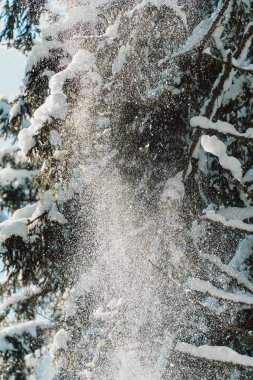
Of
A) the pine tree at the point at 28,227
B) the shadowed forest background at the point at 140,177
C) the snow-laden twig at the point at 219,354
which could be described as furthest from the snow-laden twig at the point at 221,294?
the pine tree at the point at 28,227

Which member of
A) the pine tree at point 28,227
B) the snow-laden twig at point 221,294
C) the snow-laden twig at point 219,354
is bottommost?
the snow-laden twig at point 219,354

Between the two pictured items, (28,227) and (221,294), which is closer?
(221,294)

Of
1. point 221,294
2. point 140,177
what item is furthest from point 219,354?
point 140,177

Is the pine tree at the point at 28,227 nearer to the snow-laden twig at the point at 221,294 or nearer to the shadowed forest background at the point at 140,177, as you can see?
the shadowed forest background at the point at 140,177

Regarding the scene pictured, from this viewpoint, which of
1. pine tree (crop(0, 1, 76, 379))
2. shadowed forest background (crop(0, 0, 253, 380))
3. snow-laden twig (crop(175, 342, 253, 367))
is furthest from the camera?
pine tree (crop(0, 1, 76, 379))

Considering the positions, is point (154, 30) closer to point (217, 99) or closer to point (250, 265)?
point (217, 99)

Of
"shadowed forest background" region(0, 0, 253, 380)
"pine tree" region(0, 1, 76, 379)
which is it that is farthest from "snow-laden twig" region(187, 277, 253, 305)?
"pine tree" region(0, 1, 76, 379)

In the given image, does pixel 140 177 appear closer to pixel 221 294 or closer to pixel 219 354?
pixel 221 294

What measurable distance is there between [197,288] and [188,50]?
6.01 ft

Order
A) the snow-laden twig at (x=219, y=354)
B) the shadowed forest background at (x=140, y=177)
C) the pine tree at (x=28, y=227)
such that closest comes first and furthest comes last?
the snow-laden twig at (x=219, y=354) < the shadowed forest background at (x=140, y=177) < the pine tree at (x=28, y=227)

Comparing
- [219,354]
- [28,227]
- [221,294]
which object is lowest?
[219,354]

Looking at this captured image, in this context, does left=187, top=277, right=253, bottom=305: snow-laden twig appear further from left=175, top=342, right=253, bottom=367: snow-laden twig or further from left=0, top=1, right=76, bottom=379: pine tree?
left=0, top=1, right=76, bottom=379: pine tree

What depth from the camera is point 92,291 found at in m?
4.46

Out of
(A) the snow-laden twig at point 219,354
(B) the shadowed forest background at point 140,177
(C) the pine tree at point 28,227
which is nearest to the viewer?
(A) the snow-laden twig at point 219,354
